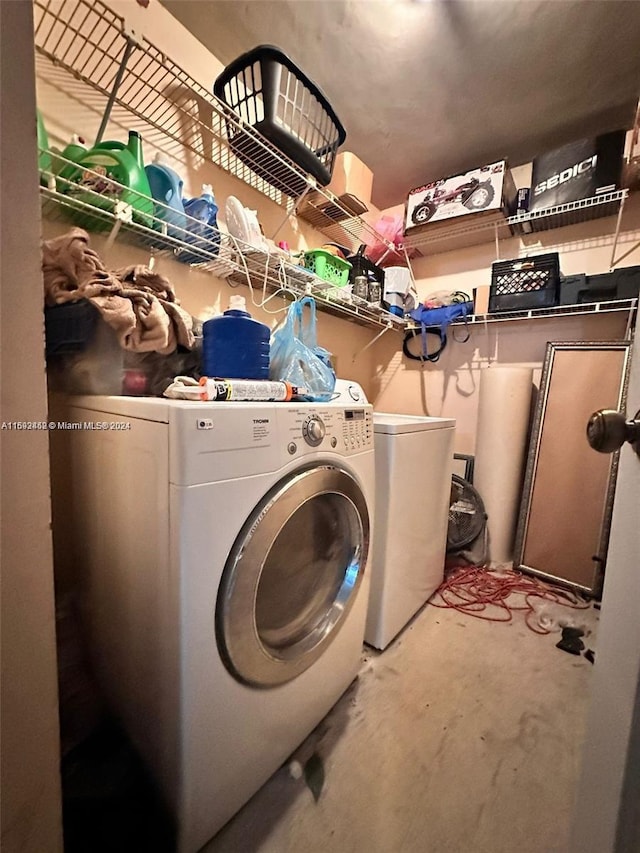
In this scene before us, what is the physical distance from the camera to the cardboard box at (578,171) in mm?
1560

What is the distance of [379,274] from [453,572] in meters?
1.79

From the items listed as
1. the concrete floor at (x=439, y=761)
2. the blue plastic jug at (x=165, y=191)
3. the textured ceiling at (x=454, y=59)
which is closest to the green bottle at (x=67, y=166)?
the blue plastic jug at (x=165, y=191)

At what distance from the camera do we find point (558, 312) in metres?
1.80

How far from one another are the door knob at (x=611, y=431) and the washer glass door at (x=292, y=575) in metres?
0.52

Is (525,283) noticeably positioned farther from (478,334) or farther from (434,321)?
(434,321)

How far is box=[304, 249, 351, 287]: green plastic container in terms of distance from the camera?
1550mm

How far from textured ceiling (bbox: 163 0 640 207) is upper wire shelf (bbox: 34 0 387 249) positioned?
13.3 inches

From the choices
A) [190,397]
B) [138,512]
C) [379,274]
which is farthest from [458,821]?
[379,274]

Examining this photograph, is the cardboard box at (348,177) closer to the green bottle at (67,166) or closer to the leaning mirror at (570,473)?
the green bottle at (67,166)

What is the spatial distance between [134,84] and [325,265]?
0.88 meters

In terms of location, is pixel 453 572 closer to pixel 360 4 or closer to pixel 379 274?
pixel 379 274

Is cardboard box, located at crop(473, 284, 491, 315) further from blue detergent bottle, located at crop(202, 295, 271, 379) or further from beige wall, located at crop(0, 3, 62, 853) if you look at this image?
beige wall, located at crop(0, 3, 62, 853)

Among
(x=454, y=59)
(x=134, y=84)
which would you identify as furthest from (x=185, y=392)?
(x=454, y=59)

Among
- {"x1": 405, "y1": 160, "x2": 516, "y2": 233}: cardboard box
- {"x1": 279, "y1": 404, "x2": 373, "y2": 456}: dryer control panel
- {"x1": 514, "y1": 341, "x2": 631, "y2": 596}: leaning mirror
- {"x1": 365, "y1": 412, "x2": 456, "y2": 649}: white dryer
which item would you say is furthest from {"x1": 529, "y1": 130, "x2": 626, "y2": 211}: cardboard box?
{"x1": 279, "y1": 404, "x2": 373, "y2": 456}: dryer control panel
